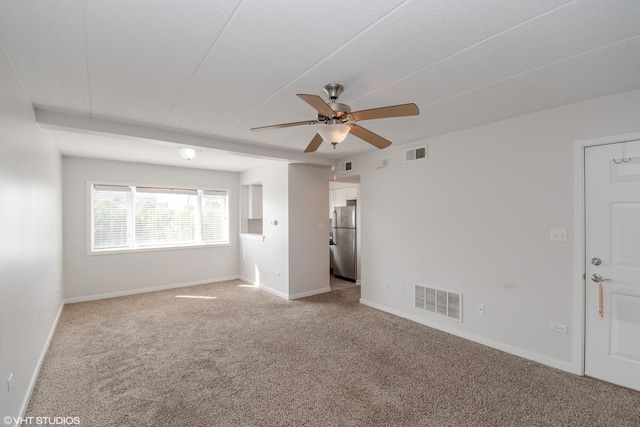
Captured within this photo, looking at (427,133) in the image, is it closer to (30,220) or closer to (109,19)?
(109,19)

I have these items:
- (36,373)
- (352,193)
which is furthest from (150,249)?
(352,193)

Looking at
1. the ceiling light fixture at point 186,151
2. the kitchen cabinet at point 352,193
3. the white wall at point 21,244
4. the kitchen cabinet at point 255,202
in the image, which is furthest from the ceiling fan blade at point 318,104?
the kitchen cabinet at point 255,202

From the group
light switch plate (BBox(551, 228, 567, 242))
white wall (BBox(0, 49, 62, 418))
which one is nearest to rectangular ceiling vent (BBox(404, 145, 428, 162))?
light switch plate (BBox(551, 228, 567, 242))

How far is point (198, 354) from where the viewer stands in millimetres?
3121

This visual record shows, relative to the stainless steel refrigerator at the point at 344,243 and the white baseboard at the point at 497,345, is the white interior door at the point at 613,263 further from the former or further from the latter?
the stainless steel refrigerator at the point at 344,243

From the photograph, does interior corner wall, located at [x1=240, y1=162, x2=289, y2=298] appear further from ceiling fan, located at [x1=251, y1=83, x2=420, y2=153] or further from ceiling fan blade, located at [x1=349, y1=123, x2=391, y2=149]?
ceiling fan, located at [x1=251, y1=83, x2=420, y2=153]

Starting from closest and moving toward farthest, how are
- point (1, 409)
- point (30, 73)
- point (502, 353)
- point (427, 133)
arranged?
point (1, 409)
point (30, 73)
point (502, 353)
point (427, 133)

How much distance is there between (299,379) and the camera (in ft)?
8.62

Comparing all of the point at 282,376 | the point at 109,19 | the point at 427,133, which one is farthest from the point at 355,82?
the point at 282,376

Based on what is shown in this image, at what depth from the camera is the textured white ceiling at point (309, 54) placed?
1494mm

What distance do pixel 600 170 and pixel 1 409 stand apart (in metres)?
4.71

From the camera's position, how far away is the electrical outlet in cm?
279

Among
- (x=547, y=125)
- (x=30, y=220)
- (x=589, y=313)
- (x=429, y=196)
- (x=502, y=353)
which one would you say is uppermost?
(x=547, y=125)

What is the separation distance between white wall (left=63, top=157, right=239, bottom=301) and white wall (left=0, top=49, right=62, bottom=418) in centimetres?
190
